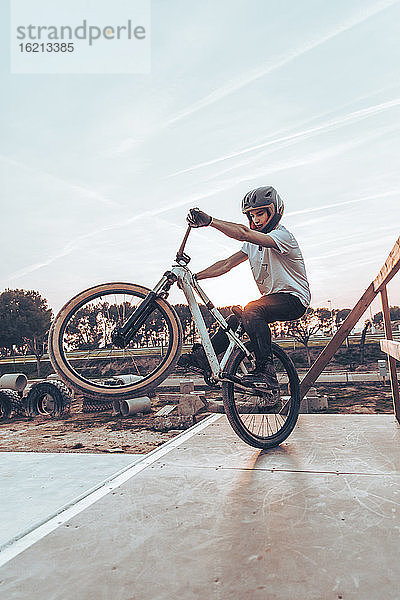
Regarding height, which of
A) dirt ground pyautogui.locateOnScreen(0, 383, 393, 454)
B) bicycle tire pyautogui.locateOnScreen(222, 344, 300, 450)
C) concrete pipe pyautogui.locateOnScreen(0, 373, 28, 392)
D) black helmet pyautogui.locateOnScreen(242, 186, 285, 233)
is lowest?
dirt ground pyautogui.locateOnScreen(0, 383, 393, 454)

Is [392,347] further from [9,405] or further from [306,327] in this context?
[306,327]

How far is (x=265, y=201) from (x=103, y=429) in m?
11.6

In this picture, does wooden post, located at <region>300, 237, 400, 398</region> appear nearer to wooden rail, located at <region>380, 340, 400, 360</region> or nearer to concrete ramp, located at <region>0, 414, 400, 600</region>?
wooden rail, located at <region>380, 340, 400, 360</region>

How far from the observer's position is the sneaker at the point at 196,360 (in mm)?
3367

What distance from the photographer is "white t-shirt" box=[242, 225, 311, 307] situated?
154 inches

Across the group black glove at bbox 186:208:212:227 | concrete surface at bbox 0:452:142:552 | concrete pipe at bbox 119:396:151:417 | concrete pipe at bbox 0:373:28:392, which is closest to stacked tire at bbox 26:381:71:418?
concrete pipe at bbox 119:396:151:417

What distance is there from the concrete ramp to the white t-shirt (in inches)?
53.8

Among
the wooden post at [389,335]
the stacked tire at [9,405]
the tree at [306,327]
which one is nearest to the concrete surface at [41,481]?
the wooden post at [389,335]

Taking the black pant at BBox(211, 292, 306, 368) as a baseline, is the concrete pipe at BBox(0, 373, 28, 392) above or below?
below

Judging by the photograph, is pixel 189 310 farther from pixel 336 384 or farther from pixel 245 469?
pixel 336 384

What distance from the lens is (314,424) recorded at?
18.2 ft

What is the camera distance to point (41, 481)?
7.29 metres

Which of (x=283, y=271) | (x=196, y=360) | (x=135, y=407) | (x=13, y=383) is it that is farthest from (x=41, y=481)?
(x=13, y=383)

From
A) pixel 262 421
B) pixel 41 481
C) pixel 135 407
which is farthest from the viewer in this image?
pixel 135 407
